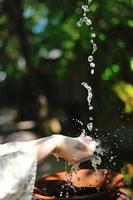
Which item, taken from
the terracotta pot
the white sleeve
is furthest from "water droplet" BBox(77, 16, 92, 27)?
the white sleeve

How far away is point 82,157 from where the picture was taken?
2463 mm

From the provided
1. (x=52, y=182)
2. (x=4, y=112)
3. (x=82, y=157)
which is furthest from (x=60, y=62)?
(x=4, y=112)

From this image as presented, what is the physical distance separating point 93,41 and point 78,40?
238 millimetres

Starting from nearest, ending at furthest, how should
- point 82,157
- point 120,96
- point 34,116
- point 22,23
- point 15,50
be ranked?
point 82,157 < point 120,96 < point 22,23 < point 15,50 < point 34,116

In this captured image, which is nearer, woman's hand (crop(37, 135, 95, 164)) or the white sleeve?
the white sleeve

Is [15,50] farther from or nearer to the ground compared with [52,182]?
nearer to the ground

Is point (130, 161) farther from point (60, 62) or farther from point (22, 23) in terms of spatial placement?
point (22, 23)

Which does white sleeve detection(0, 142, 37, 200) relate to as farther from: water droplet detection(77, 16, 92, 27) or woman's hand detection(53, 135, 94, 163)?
water droplet detection(77, 16, 92, 27)

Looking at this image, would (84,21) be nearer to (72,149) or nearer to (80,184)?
(80,184)

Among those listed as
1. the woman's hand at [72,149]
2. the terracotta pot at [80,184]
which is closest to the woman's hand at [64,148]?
the woman's hand at [72,149]

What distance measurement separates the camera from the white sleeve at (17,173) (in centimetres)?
221

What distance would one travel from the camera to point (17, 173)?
7.33ft

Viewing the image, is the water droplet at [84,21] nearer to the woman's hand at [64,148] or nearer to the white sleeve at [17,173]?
the woman's hand at [64,148]

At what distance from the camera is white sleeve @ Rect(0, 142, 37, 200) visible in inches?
86.9
